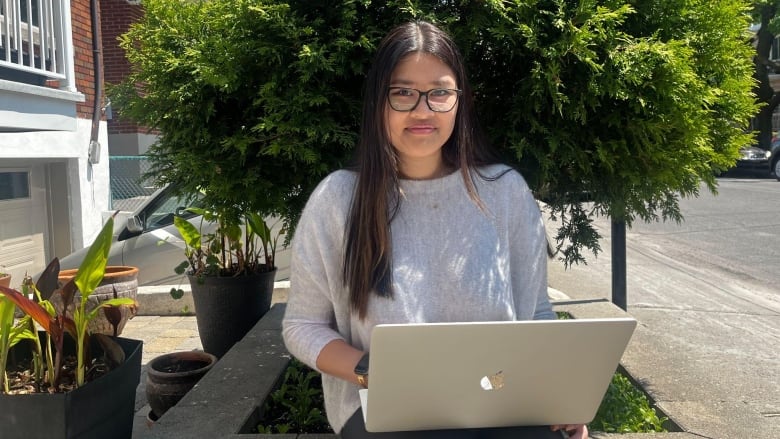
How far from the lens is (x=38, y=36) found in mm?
7418

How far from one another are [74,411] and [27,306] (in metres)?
0.35

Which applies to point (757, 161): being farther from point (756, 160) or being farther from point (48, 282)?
point (48, 282)

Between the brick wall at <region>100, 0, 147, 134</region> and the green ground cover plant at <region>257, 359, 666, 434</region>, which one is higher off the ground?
Answer: the brick wall at <region>100, 0, 147, 134</region>

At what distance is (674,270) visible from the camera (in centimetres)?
765

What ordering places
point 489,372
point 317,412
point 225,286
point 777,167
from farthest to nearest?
point 777,167 < point 225,286 < point 317,412 < point 489,372

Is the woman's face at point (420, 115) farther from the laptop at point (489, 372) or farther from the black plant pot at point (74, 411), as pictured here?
the black plant pot at point (74, 411)

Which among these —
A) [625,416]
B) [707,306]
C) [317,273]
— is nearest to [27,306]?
[317,273]

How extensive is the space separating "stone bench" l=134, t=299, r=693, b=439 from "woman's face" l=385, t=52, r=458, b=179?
1115 mm

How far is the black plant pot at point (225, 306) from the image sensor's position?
3.80m

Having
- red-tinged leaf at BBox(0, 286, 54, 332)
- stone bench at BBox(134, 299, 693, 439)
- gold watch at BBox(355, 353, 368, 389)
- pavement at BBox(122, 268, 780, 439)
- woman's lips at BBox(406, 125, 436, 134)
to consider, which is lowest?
pavement at BBox(122, 268, 780, 439)

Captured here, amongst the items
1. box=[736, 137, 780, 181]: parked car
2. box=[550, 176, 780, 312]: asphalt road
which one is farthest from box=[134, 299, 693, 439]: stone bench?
box=[736, 137, 780, 181]: parked car

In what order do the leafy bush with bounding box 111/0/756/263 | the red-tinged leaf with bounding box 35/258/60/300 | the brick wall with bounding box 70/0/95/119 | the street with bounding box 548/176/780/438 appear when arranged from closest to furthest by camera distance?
the red-tinged leaf with bounding box 35/258/60/300 → the leafy bush with bounding box 111/0/756/263 → the street with bounding box 548/176/780/438 → the brick wall with bounding box 70/0/95/119

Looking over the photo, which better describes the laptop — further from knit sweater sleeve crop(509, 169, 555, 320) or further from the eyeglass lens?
the eyeglass lens

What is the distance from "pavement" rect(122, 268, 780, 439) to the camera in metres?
2.73
